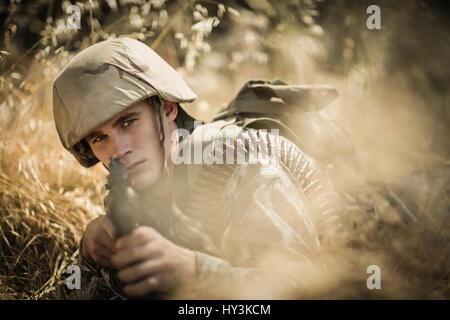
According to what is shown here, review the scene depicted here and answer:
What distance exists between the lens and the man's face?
68.4 inches

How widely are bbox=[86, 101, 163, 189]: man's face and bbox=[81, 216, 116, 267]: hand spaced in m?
0.23

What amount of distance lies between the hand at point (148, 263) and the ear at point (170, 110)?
0.76m

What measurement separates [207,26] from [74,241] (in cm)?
147

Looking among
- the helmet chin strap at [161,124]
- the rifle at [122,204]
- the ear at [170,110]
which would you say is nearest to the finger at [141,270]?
the rifle at [122,204]

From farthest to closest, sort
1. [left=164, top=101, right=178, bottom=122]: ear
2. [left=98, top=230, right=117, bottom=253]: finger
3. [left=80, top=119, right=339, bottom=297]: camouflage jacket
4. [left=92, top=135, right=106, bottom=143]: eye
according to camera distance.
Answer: [left=164, top=101, right=178, bottom=122]: ear < [left=92, top=135, right=106, bottom=143]: eye < [left=98, top=230, right=117, bottom=253]: finger < [left=80, top=119, right=339, bottom=297]: camouflage jacket

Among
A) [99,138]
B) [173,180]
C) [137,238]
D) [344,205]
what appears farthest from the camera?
[344,205]

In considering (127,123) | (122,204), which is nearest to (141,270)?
(122,204)

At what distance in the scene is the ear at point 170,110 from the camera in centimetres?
195

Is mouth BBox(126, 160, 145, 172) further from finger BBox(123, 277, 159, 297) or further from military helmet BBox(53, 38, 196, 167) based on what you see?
finger BBox(123, 277, 159, 297)

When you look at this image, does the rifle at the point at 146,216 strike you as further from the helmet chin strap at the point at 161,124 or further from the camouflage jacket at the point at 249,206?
the helmet chin strap at the point at 161,124

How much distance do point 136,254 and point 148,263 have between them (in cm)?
5

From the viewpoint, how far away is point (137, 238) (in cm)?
130

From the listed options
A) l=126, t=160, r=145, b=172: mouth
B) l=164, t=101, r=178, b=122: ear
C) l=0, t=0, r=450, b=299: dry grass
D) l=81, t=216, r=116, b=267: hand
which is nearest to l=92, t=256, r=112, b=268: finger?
l=81, t=216, r=116, b=267: hand

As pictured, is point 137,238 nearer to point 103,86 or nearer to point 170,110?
point 103,86
